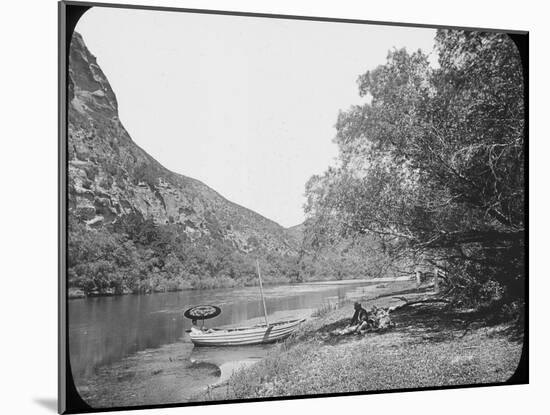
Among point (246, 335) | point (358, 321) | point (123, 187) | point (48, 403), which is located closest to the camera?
point (48, 403)

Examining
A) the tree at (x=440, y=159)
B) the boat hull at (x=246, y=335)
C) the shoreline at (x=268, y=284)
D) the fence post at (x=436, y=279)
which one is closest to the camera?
the shoreline at (x=268, y=284)

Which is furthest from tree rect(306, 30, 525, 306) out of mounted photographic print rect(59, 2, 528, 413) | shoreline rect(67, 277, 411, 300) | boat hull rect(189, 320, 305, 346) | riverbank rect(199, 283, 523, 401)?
boat hull rect(189, 320, 305, 346)

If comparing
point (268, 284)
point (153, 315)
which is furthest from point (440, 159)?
point (153, 315)

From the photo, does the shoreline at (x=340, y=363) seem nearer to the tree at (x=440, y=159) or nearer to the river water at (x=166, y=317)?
the river water at (x=166, y=317)

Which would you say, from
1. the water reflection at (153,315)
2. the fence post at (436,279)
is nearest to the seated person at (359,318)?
the water reflection at (153,315)

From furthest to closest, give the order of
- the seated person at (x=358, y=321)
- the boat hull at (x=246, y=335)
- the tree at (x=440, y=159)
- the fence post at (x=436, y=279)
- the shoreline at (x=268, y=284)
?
the fence post at (x=436, y=279), the tree at (x=440, y=159), the seated person at (x=358, y=321), the boat hull at (x=246, y=335), the shoreline at (x=268, y=284)

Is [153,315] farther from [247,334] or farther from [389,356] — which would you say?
[389,356]

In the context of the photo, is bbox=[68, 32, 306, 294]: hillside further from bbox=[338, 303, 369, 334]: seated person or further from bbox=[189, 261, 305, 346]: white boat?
bbox=[338, 303, 369, 334]: seated person

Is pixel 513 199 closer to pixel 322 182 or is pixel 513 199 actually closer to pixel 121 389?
pixel 322 182
